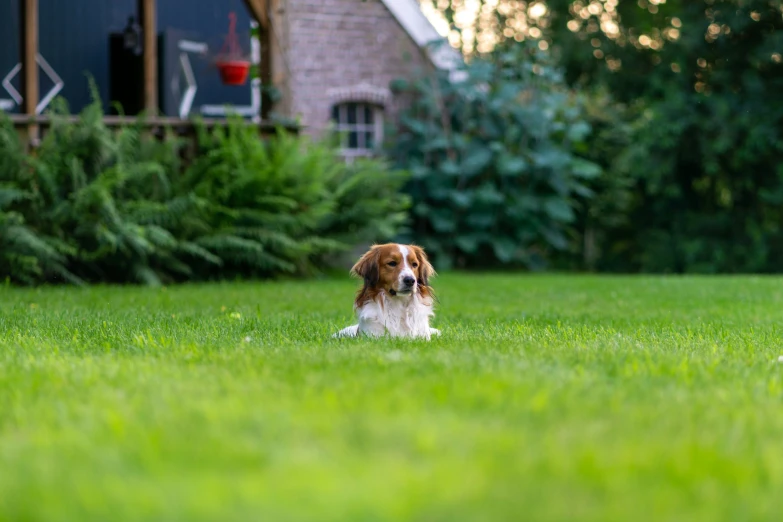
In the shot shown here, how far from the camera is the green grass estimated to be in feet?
8.97

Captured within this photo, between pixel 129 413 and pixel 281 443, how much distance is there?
2.47ft

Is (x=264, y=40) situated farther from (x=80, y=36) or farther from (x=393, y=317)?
(x=393, y=317)

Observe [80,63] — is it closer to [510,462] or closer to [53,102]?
[53,102]

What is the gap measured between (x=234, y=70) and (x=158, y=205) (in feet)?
12.8

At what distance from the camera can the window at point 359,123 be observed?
20594mm

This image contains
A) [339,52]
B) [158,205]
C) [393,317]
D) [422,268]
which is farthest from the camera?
[339,52]

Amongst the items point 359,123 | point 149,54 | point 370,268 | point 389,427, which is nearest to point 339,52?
point 359,123

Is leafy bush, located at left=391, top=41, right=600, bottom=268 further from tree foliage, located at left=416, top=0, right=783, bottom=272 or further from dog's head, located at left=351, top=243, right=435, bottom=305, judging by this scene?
dog's head, located at left=351, top=243, right=435, bottom=305

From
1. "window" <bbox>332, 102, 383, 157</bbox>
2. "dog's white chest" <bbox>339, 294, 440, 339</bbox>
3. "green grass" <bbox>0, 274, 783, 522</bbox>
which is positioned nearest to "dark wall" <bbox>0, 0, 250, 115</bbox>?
"window" <bbox>332, 102, 383, 157</bbox>

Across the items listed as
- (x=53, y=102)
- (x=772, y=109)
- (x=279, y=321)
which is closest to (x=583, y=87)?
(x=772, y=109)

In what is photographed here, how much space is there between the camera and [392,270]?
21.2ft

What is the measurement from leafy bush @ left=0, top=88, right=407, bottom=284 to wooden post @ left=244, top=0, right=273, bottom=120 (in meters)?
0.66

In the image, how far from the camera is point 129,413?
3.76 meters

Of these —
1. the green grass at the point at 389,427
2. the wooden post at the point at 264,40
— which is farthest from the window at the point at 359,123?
the green grass at the point at 389,427
